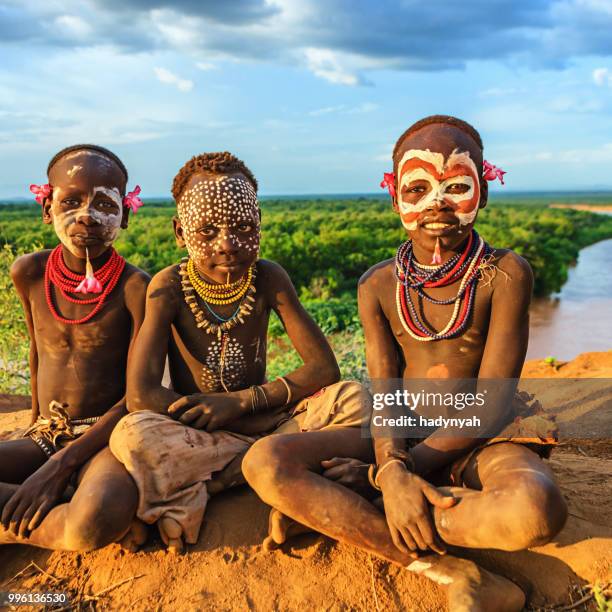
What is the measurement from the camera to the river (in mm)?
10320

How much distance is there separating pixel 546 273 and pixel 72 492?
1499cm

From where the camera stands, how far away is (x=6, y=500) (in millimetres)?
2922

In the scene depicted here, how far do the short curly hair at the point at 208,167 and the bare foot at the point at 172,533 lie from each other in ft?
5.15

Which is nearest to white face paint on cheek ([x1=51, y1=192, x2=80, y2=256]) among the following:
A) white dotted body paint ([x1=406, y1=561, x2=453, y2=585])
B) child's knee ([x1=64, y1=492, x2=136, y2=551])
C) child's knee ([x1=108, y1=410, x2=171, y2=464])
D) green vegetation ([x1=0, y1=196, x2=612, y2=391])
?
child's knee ([x1=108, y1=410, x2=171, y2=464])

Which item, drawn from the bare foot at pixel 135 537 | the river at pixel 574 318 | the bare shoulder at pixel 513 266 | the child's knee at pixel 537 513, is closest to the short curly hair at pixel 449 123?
the bare shoulder at pixel 513 266

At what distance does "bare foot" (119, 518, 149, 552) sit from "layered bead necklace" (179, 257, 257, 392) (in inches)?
32.3

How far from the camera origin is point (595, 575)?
8.61 feet

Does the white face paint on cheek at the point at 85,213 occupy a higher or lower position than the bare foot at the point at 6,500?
higher

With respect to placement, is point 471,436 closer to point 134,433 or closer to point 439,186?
point 439,186

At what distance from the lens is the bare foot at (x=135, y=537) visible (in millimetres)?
2832

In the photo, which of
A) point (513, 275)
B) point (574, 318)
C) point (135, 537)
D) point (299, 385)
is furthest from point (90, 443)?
point (574, 318)

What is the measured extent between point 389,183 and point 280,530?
5.66 feet

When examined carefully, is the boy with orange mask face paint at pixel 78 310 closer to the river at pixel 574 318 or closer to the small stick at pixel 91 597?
the small stick at pixel 91 597

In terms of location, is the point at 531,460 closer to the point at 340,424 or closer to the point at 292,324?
the point at 340,424
